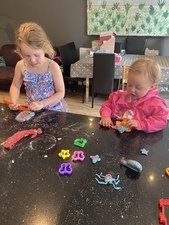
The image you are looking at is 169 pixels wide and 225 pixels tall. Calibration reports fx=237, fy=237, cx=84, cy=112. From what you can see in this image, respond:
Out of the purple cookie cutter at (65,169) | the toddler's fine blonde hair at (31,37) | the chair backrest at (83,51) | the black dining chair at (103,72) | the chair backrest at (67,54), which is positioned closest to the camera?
the purple cookie cutter at (65,169)

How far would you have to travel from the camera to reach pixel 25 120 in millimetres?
1102

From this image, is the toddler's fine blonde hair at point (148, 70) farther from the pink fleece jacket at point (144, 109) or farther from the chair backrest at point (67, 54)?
the chair backrest at point (67, 54)

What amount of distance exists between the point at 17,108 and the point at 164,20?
2938 mm

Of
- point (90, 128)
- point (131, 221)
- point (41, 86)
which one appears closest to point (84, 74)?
point (41, 86)

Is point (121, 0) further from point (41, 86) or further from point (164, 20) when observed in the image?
point (41, 86)

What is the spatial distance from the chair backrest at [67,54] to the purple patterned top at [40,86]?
2.08 meters

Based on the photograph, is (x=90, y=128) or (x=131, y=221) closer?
(x=131, y=221)

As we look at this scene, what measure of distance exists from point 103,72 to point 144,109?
2.04m

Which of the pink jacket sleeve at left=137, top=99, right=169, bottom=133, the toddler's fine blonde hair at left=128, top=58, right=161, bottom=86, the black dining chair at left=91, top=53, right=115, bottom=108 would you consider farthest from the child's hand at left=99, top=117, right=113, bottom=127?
the black dining chair at left=91, top=53, right=115, bottom=108

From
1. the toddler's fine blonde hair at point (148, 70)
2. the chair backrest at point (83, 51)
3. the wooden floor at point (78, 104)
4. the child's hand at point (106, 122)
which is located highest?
the toddler's fine blonde hair at point (148, 70)

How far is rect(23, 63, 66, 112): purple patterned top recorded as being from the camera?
1425 millimetres

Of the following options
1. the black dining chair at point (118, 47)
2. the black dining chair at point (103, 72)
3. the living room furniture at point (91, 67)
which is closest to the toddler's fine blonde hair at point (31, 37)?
the black dining chair at point (103, 72)

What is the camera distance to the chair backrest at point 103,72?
9.64 feet

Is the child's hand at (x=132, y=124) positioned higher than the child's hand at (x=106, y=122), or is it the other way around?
the child's hand at (x=132, y=124)
